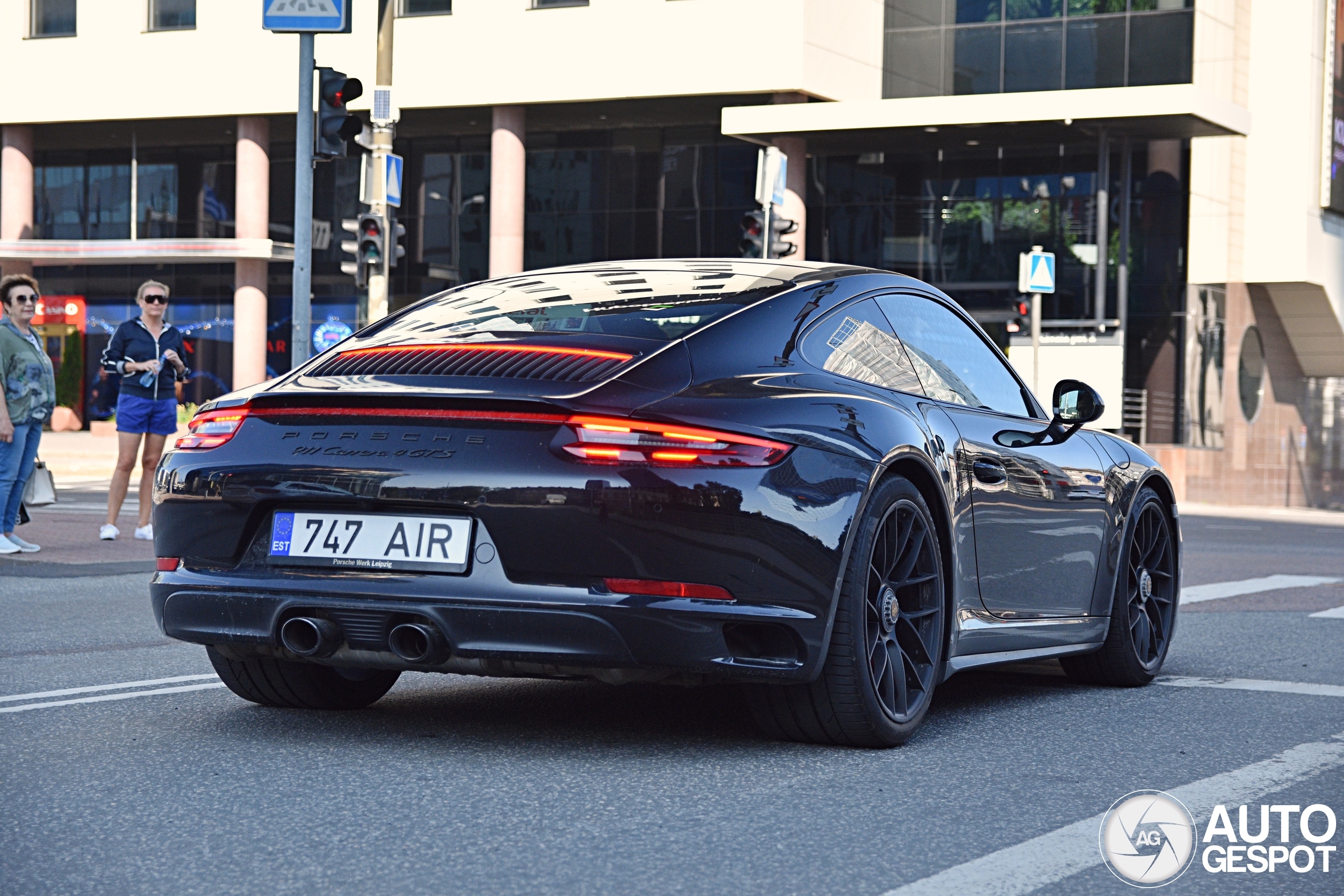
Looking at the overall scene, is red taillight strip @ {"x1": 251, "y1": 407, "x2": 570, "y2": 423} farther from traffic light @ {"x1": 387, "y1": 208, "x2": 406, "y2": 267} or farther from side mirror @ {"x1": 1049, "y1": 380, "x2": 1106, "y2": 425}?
traffic light @ {"x1": 387, "y1": 208, "x2": 406, "y2": 267}

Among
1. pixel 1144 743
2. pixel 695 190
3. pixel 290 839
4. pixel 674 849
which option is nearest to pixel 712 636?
pixel 674 849

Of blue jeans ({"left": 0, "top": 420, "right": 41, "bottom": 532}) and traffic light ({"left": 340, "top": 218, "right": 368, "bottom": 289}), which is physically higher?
traffic light ({"left": 340, "top": 218, "right": 368, "bottom": 289})

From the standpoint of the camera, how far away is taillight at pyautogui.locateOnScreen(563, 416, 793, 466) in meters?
4.44

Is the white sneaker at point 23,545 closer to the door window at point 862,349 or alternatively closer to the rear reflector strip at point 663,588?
the door window at point 862,349

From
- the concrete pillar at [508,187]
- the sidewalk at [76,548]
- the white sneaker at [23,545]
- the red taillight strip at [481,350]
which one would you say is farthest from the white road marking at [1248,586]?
the concrete pillar at [508,187]

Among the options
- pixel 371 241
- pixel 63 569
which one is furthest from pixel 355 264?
pixel 63 569

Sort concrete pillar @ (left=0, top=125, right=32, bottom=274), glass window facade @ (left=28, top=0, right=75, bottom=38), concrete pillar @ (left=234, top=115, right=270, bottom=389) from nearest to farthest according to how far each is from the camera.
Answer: concrete pillar @ (left=234, top=115, right=270, bottom=389)
glass window facade @ (left=28, top=0, right=75, bottom=38)
concrete pillar @ (left=0, top=125, right=32, bottom=274)

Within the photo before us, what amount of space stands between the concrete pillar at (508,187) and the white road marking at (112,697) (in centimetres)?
3015

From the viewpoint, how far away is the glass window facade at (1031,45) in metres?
33.6

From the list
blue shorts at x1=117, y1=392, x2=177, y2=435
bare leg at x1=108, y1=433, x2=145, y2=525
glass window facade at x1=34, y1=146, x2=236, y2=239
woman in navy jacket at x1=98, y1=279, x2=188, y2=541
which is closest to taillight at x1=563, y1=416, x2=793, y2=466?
woman in navy jacket at x1=98, y1=279, x2=188, y2=541

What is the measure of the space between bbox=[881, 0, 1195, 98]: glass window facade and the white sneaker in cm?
2544

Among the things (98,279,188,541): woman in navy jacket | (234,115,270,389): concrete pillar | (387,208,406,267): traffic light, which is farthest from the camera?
Result: (234,115,270,389): concrete pillar

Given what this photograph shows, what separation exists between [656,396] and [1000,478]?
5.11 ft

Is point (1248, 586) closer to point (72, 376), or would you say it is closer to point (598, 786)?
point (598, 786)
